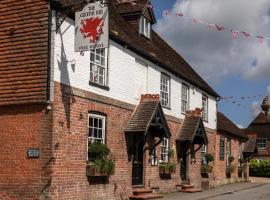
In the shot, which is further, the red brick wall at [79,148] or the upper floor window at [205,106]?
the upper floor window at [205,106]

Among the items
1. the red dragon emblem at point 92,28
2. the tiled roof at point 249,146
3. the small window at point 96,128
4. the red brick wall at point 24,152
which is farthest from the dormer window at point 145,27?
the tiled roof at point 249,146

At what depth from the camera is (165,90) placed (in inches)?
950

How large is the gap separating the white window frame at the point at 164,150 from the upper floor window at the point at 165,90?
1.66m

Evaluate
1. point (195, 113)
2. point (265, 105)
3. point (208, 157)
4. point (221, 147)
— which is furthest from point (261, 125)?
point (195, 113)

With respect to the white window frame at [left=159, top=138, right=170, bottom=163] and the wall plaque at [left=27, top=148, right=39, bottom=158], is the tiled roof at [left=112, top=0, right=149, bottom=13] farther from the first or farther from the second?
the wall plaque at [left=27, top=148, right=39, bottom=158]

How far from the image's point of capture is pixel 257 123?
60.4 metres

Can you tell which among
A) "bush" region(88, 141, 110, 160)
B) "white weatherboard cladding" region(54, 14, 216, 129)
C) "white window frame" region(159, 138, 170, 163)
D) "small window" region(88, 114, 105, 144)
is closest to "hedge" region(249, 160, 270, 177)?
"white weatherboard cladding" region(54, 14, 216, 129)

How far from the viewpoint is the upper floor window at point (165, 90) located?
2366 centimetres

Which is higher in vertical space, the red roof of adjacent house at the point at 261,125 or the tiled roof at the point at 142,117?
the red roof of adjacent house at the point at 261,125

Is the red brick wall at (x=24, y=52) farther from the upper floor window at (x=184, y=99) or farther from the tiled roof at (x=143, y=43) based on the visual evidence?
the upper floor window at (x=184, y=99)

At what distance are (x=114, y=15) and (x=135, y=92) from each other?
3506 millimetres

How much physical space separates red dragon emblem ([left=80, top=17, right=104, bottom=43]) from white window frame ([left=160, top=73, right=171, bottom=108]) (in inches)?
345

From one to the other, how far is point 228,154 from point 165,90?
1269 cm

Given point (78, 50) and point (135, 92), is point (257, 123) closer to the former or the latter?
point (135, 92)
